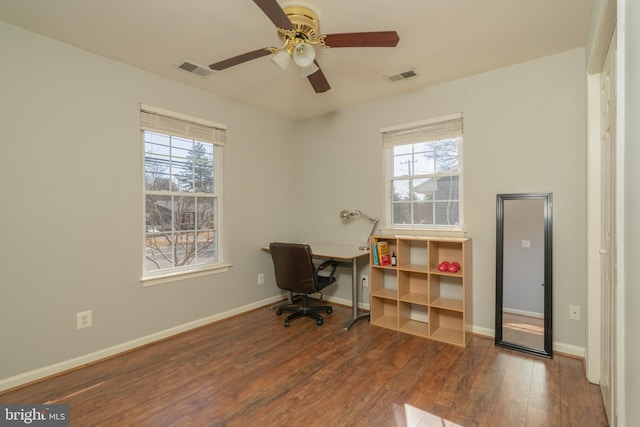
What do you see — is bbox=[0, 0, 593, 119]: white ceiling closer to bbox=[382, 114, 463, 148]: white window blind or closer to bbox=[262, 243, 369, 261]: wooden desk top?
bbox=[382, 114, 463, 148]: white window blind

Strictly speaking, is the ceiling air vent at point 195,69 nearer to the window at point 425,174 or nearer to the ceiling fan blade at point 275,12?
the ceiling fan blade at point 275,12

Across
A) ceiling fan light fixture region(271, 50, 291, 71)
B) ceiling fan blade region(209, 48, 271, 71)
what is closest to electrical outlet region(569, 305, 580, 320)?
ceiling fan light fixture region(271, 50, 291, 71)

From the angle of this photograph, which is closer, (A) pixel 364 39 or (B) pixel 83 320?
(A) pixel 364 39

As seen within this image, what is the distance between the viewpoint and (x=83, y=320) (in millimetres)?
2453

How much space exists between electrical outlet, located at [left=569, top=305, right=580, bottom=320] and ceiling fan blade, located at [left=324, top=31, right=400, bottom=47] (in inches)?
99.5

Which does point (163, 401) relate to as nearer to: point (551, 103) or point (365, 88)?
point (365, 88)

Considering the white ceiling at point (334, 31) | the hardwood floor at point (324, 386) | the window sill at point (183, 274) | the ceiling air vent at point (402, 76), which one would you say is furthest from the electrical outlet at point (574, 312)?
the window sill at point (183, 274)

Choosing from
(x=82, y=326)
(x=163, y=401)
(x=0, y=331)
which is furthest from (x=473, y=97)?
(x=0, y=331)

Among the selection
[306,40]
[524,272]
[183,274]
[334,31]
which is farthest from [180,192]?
[524,272]

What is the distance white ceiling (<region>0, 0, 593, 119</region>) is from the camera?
1.96 meters

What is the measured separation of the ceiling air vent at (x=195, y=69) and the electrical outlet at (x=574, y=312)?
3.76 meters

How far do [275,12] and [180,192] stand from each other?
2146mm

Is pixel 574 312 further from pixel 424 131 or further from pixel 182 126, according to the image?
pixel 182 126

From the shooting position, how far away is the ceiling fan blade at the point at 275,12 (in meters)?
1.50
